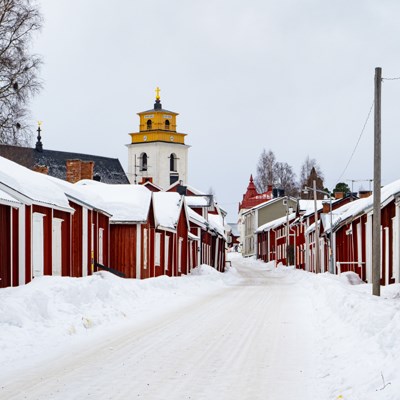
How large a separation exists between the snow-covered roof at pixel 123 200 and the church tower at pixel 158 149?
74.8m

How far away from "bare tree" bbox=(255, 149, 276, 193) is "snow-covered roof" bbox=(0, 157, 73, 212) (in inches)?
3816

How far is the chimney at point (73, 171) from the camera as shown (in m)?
36.8

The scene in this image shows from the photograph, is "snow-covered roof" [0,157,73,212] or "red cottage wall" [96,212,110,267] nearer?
"snow-covered roof" [0,157,73,212]

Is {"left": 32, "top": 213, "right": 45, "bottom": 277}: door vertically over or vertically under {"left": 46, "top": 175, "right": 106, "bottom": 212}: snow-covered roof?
under

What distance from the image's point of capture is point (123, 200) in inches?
1244

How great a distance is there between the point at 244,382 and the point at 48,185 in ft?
49.8

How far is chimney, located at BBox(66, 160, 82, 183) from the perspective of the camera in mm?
36781

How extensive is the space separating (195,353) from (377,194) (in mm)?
11026

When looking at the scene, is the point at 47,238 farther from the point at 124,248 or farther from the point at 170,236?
the point at 170,236

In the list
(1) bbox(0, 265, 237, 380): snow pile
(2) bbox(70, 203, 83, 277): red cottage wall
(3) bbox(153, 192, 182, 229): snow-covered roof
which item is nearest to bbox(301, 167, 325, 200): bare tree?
(3) bbox(153, 192, 182, 229): snow-covered roof

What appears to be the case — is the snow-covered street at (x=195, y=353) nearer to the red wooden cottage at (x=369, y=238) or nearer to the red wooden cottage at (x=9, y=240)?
the red wooden cottage at (x=9, y=240)

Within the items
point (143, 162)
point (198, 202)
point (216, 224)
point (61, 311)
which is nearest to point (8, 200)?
Answer: point (61, 311)

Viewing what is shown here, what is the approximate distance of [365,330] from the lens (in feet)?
37.4

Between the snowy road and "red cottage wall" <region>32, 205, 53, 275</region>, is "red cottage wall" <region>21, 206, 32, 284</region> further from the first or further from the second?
the snowy road
